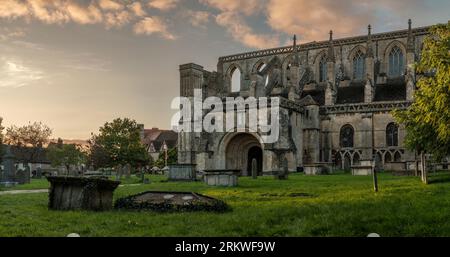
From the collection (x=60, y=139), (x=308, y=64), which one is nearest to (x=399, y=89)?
(x=308, y=64)

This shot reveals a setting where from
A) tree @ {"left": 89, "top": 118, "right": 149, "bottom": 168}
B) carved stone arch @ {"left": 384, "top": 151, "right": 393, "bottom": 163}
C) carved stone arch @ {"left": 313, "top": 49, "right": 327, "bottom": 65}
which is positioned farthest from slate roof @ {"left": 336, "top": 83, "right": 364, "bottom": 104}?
tree @ {"left": 89, "top": 118, "right": 149, "bottom": 168}

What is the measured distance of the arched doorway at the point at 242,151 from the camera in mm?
43500

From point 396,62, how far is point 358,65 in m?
3.92

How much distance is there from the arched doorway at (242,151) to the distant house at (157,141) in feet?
150

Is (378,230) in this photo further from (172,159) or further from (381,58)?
(172,159)

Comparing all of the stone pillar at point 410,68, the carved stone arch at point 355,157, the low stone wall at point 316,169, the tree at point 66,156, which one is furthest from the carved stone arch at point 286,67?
the tree at point 66,156

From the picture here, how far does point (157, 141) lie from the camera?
9475cm

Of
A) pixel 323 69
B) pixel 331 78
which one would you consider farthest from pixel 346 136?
pixel 323 69

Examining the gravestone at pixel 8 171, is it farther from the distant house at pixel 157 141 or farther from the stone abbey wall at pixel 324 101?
the distant house at pixel 157 141

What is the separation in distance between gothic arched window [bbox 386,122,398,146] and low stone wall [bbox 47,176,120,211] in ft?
120

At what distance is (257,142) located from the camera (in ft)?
142

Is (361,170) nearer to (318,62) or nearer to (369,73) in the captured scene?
(369,73)

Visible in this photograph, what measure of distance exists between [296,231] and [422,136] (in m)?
11.1
